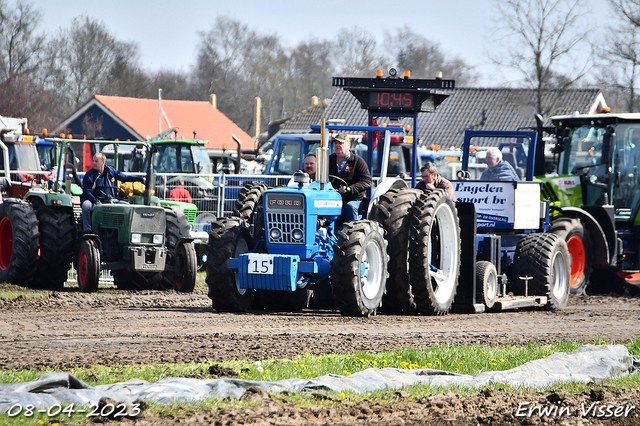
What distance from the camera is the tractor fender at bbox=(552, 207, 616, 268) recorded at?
14203 millimetres

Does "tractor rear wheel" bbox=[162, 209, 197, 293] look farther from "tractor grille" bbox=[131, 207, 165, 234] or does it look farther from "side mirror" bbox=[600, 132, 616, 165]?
"side mirror" bbox=[600, 132, 616, 165]

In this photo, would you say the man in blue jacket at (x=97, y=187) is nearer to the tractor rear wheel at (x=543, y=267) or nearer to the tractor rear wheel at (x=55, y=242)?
the tractor rear wheel at (x=55, y=242)

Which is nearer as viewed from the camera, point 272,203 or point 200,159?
point 272,203

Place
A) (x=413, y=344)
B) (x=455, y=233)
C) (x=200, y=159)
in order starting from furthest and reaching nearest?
(x=200, y=159) < (x=455, y=233) < (x=413, y=344)

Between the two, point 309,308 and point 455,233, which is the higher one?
point 455,233

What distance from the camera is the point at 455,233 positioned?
11.1m

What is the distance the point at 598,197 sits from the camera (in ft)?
48.3

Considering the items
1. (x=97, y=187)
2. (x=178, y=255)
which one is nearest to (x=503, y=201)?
(x=178, y=255)

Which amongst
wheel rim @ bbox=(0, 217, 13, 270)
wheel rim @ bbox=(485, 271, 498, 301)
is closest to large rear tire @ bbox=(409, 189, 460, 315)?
wheel rim @ bbox=(485, 271, 498, 301)

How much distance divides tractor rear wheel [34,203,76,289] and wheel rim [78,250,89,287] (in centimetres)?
48

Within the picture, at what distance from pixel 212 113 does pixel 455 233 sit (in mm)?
46645

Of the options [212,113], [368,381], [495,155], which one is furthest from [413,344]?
[212,113]

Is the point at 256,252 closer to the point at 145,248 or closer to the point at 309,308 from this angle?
the point at 309,308

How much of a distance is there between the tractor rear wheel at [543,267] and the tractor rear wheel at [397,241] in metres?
2.37
